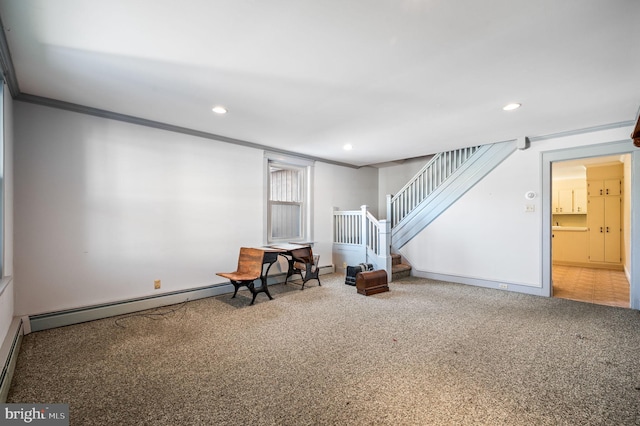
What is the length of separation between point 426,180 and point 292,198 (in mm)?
2594

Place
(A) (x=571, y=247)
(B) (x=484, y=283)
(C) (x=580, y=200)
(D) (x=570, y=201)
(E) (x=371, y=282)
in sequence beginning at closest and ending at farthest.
Answer: (E) (x=371, y=282) < (B) (x=484, y=283) < (A) (x=571, y=247) < (C) (x=580, y=200) < (D) (x=570, y=201)

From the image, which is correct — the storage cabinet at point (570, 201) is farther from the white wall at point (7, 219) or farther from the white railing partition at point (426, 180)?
the white wall at point (7, 219)

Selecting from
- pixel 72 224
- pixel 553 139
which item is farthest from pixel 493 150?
pixel 72 224

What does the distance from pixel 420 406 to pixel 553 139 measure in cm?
426

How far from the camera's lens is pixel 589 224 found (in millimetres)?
6699

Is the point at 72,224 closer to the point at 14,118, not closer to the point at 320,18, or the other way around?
the point at 14,118

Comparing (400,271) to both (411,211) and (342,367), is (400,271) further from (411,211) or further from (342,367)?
(342,367)

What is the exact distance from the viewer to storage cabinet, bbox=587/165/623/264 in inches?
248

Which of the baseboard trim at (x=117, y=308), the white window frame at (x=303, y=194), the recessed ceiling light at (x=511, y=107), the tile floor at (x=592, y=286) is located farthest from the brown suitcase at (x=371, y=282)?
the recessed ceiling light at (x=511, y=107)

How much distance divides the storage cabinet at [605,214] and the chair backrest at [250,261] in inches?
295

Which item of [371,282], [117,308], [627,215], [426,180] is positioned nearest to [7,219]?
[117,308]

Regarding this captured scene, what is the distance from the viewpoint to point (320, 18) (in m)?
1.78

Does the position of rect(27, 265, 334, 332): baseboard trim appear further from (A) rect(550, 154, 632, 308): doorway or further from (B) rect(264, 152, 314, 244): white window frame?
(A) rect(550, 154, 632, 308): doorway

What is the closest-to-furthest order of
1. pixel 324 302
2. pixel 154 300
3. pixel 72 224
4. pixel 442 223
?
pixel 72 224 < pixel 154 300 < pixel 324 302 < pixel 442 223
